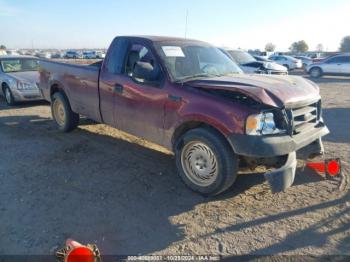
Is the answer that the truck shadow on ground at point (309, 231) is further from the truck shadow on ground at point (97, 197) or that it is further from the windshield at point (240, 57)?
the windshield at point (240, 57)

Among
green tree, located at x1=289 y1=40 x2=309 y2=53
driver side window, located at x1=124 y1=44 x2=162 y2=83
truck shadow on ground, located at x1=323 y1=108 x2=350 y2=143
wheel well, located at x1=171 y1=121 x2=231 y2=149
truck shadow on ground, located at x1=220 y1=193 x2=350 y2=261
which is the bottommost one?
truck shadow on ground, located at x1=220 y1=193 x2=350 y2=261

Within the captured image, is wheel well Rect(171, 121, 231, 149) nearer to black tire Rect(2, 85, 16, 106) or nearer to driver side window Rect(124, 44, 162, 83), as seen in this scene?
driver side window Rect(124, 44, 162, 83)

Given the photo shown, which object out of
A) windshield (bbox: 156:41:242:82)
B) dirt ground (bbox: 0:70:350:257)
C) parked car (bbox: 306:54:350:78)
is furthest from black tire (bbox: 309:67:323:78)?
windshield (bbox: 156:41:242:82)

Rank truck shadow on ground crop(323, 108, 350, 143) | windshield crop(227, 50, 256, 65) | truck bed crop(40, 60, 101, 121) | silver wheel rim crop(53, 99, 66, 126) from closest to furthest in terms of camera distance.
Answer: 1. truck bed crop(40, 60, 101, 121)
2. truck shadow on ground crop(323, 108, 350, 143)
3. silver wheel rim crop(53, 99, 66, 126)
4. windshield crop(227, 50, 256, 65)

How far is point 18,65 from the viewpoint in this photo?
1055 cm

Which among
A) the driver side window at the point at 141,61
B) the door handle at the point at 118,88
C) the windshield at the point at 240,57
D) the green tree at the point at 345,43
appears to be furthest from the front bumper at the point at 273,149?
the green tree at the point at 345,43

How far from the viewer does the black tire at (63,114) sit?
6.54 metres

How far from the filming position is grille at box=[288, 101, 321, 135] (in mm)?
3744

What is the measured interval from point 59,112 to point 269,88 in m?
4.86

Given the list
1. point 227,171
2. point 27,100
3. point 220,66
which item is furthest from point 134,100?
point 27,100

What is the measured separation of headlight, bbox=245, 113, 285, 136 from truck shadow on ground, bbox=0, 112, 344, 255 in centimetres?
96

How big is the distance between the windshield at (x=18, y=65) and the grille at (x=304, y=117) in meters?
8.99

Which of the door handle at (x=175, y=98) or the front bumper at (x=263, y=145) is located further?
the door handle at (x=175, y=98)

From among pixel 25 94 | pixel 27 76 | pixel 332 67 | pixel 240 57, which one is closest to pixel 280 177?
pixel 25 94
